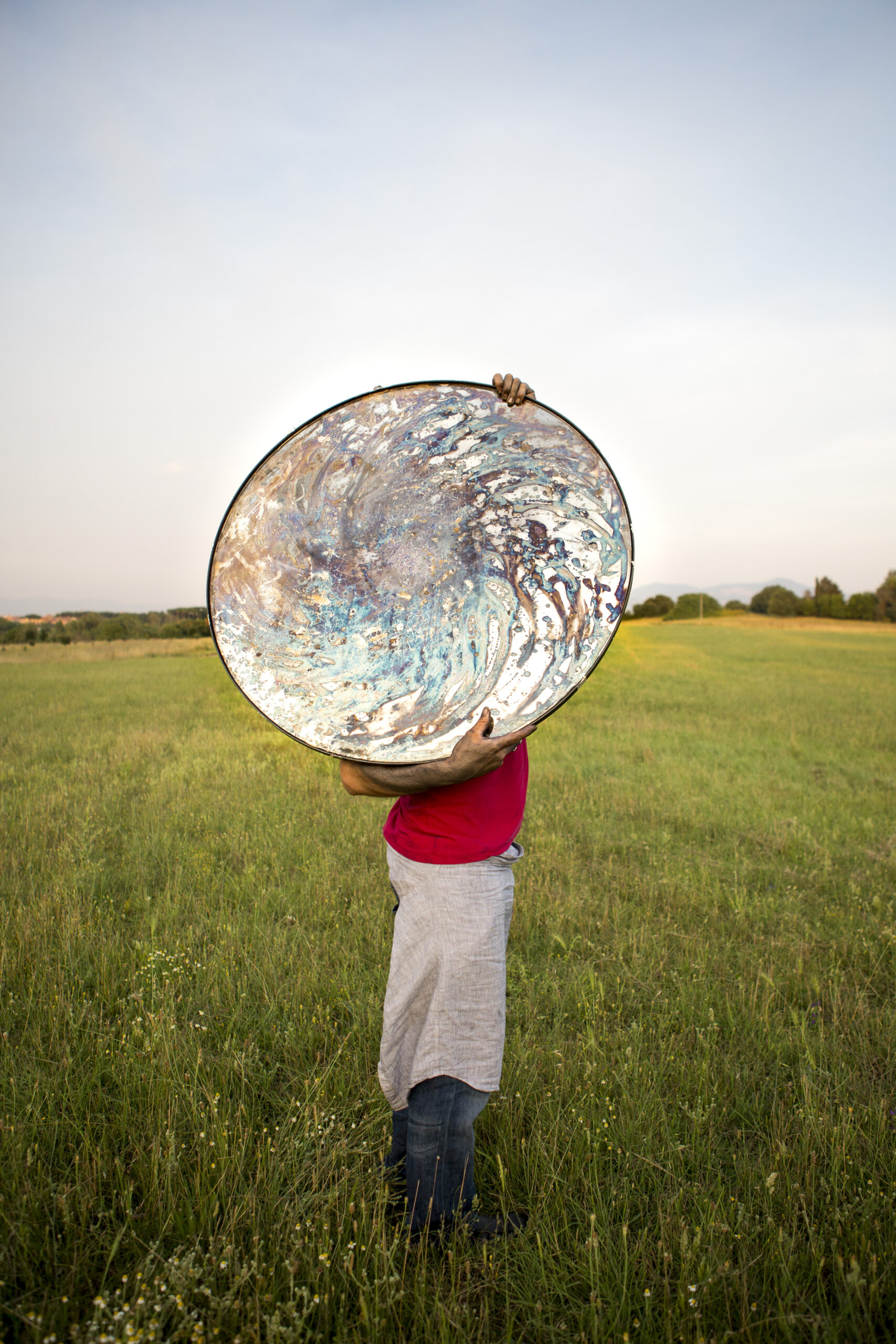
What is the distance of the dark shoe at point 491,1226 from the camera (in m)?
2.15

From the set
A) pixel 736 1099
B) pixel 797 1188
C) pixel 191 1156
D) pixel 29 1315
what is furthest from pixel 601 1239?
pixel 29 1315

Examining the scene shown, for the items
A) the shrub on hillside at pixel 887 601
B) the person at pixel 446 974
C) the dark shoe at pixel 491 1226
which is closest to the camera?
the person at pixel 446 974

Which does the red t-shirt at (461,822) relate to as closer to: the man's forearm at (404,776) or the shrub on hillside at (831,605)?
the man's forearm at (404,776)

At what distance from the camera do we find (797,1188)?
225 cm

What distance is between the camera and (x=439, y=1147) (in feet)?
6.73

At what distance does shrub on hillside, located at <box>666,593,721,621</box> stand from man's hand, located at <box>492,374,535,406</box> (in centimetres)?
9074

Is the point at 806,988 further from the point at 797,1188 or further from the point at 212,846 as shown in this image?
the point at 212,846

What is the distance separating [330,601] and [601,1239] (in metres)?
2.28

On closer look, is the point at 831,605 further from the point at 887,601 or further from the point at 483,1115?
the point at 483,1115

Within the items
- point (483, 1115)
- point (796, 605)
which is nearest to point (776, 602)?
point (796, 605)

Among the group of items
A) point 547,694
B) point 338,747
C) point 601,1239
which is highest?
point 547,694

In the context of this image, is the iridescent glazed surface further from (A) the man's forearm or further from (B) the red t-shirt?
(B) the red t-shirt

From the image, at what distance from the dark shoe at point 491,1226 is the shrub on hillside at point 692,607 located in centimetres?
9081

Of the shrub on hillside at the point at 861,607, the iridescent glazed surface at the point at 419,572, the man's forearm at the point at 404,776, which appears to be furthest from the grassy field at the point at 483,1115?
the shrub on hillside at the point at 861,607
